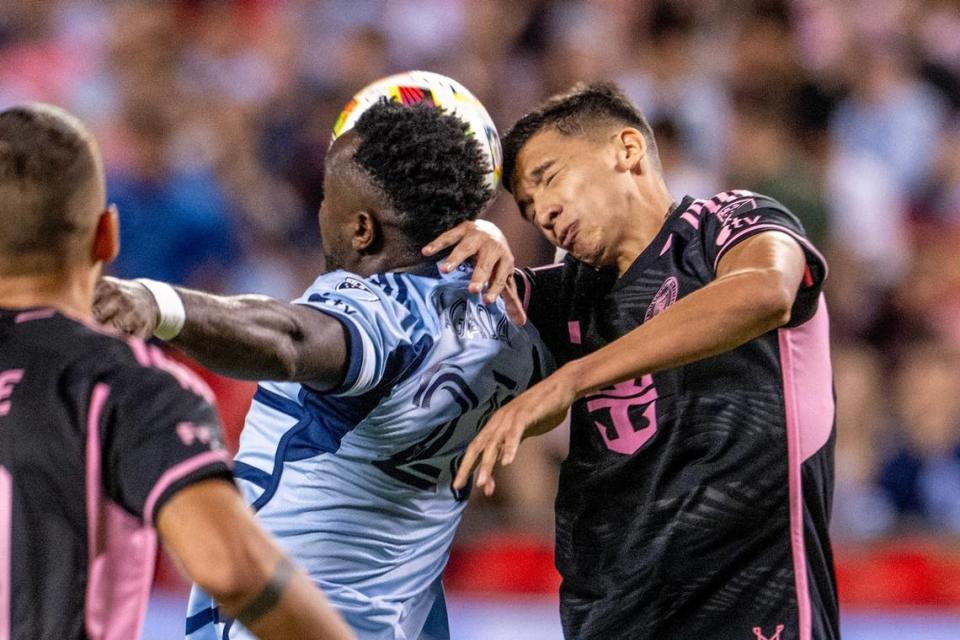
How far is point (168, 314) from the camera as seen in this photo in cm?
277

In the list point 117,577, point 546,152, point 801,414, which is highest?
point 546,152

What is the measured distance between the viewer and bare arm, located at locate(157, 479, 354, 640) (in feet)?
7.02

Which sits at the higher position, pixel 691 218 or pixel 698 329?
pixel 691 218

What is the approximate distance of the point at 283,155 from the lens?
872 centimetres

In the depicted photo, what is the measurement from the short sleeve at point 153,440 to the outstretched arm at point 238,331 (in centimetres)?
48

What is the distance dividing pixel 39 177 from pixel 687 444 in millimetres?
1658

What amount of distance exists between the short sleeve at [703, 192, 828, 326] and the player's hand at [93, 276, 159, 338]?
1.23 m

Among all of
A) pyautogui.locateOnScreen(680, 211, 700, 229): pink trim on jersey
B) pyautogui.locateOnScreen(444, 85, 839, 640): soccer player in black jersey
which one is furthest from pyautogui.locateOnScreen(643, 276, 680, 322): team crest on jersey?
pyautogui.locateOnScreen(680, 211, 700, 229): pink trim on jersey

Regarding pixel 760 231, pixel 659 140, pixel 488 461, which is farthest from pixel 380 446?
pixel 659 140

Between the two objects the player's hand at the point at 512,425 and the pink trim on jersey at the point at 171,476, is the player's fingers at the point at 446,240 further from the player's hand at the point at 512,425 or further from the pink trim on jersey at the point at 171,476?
the pink trim on jersey at the point at 171,476

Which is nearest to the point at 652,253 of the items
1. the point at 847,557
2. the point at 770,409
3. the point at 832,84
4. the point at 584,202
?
the point at 584,202

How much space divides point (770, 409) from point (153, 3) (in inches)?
290

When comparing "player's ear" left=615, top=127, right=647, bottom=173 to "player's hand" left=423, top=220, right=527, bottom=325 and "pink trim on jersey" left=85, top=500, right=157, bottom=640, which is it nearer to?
"player's hand" left=423, top=220, right=527, bottom=325

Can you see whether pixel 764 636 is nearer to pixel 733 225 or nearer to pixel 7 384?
pixel 733 225
